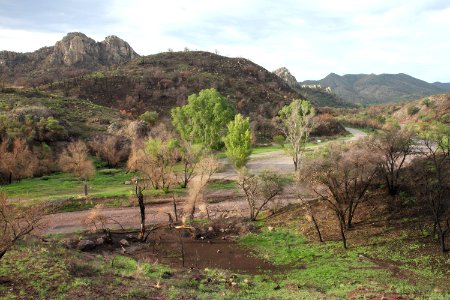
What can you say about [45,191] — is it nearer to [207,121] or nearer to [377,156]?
[207,121]

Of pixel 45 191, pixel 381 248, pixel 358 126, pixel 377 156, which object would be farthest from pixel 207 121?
pixel 358 126

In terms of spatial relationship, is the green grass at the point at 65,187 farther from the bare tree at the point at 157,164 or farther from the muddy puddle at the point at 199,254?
the muddy puddle at the point at 199,254

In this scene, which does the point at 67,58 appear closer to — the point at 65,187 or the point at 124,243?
the point at 65,187

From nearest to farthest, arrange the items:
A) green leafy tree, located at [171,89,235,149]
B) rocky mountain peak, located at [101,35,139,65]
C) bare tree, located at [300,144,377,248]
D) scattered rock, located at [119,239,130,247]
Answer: bare tree, located at [300,144,377,248], scattered rock, located at [119,239,130,247], green leafy tree, located at [171,89,235,149], rocky mountain peak, located at [101,35,139,65]

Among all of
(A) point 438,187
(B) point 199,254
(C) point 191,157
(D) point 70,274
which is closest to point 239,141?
(C) point 191,157

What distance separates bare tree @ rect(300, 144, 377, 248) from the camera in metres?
25.4

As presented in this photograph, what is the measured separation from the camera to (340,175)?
1029 inches

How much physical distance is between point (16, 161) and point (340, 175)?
35141 mm

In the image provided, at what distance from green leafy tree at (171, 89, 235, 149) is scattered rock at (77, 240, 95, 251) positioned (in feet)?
89.9

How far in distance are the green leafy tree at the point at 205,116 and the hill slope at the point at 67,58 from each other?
84.5 meters

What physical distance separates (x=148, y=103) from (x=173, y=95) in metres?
8.43

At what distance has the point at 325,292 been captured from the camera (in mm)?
17969

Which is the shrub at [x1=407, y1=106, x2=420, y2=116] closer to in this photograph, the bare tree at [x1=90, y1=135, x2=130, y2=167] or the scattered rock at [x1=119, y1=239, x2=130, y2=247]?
the bare tree at [x1=90, y1=135, x2=130, y2=167]

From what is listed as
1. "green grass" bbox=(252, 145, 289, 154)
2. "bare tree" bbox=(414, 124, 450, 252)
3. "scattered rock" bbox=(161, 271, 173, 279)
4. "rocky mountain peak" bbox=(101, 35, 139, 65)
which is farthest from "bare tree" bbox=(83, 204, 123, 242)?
"rocky mountain peak" bbox=(101, 35, 139, 65)
